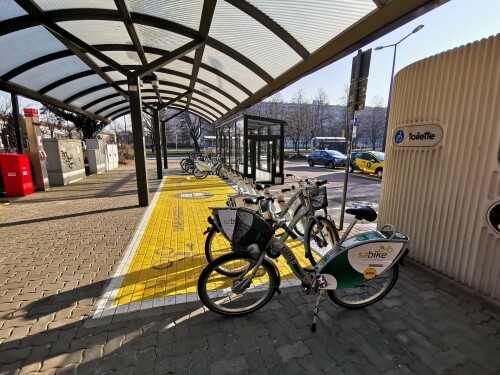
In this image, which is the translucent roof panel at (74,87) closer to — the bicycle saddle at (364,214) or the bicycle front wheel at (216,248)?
the bicycle front wheel at (216,248)

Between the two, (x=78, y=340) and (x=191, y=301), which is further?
(x=191, y=301)

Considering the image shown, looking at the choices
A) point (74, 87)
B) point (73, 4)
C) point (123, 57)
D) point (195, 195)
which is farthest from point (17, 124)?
point (195, 195)

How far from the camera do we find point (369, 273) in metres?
2.59

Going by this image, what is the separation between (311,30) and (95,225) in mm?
5911

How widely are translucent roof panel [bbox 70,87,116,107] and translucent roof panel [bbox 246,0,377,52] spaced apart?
10328mm

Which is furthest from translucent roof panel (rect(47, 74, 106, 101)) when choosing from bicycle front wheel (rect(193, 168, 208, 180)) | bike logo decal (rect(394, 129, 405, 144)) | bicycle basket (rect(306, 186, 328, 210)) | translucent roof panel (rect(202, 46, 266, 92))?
bike logo decal (rect(394, 129, 405, 144))

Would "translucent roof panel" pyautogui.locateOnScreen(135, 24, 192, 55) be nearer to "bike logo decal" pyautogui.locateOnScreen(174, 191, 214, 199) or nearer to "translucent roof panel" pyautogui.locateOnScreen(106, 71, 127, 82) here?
"translucent roof panel" pyautogui.locateOnScreen(106, 71, 127, 82)

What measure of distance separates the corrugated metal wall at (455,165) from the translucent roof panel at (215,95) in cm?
917

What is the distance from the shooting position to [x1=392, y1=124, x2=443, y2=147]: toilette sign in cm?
335

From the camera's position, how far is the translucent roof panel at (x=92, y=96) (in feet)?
40.3

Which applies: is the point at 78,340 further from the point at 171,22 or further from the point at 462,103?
the point at 171,22

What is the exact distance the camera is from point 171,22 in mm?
5918

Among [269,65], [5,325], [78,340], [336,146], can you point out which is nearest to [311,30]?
[269,65]

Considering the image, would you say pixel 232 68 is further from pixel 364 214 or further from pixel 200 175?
pixel 364 214
